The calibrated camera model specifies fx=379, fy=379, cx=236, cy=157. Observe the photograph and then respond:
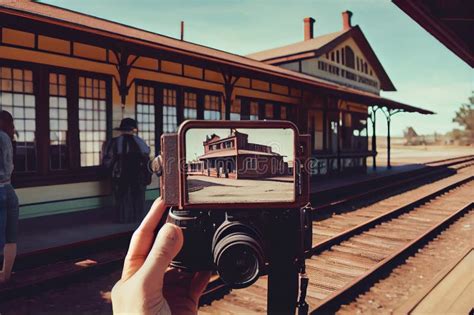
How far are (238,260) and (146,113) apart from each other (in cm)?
1019

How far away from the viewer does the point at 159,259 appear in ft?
3.05

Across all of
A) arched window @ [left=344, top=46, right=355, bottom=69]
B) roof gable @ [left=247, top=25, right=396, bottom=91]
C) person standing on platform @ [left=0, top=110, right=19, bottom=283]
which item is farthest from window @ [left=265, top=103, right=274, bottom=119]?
person standing on platform @ [left=0, top=110, right=19, bottom=283]

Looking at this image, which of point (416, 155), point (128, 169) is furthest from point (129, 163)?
point (416, 155)

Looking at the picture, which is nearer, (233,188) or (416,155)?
(233,188)

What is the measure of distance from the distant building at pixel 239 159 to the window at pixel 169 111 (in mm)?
10255

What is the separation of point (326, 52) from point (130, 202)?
1743 cm

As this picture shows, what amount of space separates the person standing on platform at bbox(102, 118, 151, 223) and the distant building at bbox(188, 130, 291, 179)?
740cm

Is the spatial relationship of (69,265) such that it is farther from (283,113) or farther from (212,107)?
(283,113)

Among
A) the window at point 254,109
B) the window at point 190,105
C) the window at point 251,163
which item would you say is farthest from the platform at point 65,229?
the window at point 254,109

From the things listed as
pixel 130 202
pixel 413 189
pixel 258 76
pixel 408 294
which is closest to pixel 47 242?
pixel 130 202

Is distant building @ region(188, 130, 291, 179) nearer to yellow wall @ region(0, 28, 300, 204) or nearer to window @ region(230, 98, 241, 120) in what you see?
yellow wall @ region(0, 28, 300, 204)

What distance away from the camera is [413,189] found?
15.2 metres

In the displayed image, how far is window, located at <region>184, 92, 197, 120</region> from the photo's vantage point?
11922 mm

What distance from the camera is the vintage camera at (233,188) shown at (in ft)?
3.33
